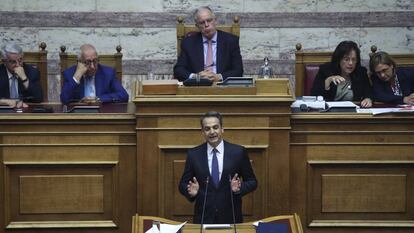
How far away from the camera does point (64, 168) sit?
7871 millimetres

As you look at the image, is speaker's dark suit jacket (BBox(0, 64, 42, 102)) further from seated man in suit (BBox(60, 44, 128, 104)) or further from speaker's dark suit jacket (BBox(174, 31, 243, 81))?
speaker's dark suit jacket (BBox(174, 31, 243, 81))

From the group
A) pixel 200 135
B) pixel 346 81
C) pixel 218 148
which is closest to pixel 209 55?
pixel 346 81

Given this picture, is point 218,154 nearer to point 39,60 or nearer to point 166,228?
point 166,228

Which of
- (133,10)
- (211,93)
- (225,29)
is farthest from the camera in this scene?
(133,10)

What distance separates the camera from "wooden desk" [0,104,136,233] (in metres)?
7.85

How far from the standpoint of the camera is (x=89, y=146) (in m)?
7.87

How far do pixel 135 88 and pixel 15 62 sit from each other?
1496 mm

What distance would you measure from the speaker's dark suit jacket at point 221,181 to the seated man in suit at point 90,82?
6.22 feet

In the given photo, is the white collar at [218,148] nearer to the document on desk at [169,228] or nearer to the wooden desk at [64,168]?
the document on desk at [169,228]

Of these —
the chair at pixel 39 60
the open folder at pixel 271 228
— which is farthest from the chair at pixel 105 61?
the open folder at pixel 271 228

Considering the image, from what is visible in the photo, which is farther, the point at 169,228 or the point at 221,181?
the point at 221,181

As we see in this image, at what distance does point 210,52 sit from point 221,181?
2.71m

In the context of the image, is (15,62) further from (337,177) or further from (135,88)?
(337,177)

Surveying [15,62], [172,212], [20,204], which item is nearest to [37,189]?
[20,204]
